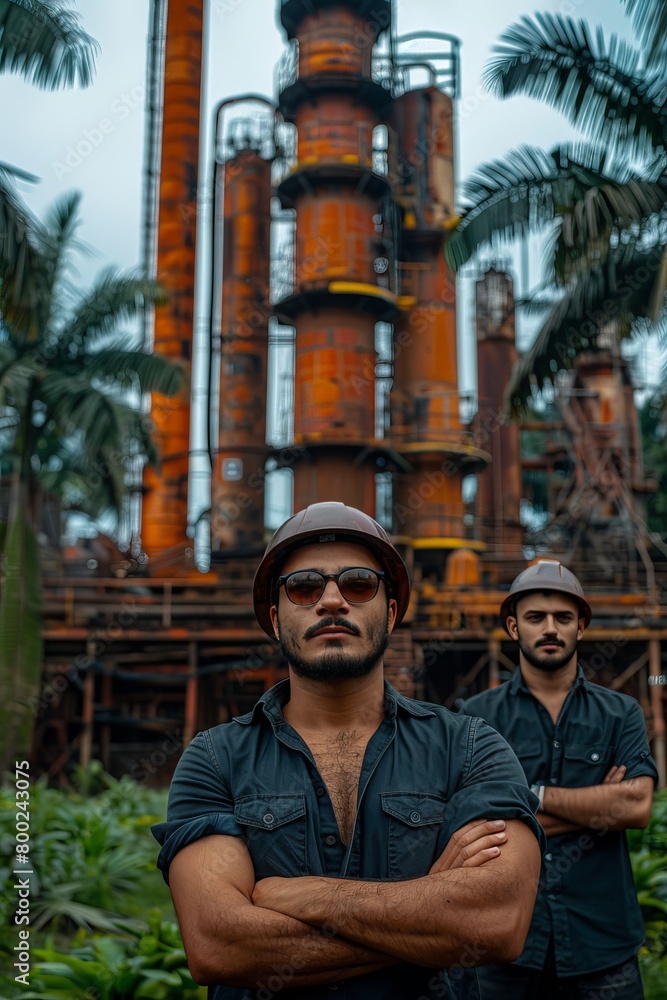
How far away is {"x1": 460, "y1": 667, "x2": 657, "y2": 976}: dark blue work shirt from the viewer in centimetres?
357

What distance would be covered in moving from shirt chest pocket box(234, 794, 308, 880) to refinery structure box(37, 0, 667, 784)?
16566mm

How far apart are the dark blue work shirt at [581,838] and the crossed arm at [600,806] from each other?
0.14 feet

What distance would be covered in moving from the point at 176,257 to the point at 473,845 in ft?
93.5

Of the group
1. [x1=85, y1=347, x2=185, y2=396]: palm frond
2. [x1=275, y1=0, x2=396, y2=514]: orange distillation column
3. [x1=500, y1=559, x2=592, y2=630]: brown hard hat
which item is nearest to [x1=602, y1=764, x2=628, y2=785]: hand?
[x1=500, y1=559, x2=592, y2=630]: brown hard hat

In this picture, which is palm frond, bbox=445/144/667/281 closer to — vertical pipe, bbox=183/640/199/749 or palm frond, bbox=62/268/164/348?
palm frond, bbox=62/268/164/348

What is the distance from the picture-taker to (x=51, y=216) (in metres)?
14.2

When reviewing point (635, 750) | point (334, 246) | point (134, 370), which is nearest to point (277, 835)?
point (635, 750)

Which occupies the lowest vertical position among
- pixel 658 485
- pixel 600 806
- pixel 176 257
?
pixel 600 806

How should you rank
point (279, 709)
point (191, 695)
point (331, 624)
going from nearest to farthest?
point (331, 624)
point (279, 709)
point (191, 695)

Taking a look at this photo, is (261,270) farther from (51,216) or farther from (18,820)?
(18,820)

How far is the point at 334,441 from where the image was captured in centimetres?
2323

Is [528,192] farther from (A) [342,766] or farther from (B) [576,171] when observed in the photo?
(A) [342,766]

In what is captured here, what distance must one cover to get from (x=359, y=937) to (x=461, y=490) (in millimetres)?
23351

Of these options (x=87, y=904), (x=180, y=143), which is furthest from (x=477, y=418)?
(x=87, y=904)
